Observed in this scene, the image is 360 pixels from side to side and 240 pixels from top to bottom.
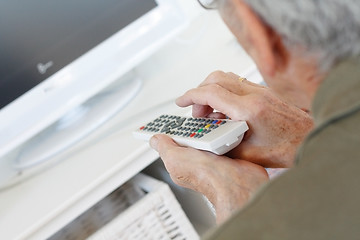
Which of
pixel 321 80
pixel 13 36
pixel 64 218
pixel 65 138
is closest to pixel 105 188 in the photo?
pixel 64 218

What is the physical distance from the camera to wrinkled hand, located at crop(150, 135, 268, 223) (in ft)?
2.20

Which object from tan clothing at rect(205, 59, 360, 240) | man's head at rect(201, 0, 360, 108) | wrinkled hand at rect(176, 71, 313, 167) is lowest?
wrinkled hand at rect(176, 71, 313, 167)

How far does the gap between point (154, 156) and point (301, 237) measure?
1.94 feet

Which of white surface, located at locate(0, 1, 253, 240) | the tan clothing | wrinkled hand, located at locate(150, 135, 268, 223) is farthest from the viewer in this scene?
white surface, located at locate(0, 1, 253, 240)

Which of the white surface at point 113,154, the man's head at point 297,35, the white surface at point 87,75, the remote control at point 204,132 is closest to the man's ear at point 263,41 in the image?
the man's head at point 297,35

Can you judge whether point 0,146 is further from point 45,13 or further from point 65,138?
point 45,13

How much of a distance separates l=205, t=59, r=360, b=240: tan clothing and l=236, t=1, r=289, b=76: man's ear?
0.08 meters

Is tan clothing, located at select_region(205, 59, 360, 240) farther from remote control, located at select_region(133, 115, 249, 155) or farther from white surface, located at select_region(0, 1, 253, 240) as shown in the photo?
white surface, located at select_region(0, 1, 253, 240)

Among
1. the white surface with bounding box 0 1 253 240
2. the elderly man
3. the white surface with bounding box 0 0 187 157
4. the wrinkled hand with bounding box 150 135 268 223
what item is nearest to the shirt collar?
the elderly man

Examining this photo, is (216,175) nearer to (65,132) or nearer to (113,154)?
(113,154)

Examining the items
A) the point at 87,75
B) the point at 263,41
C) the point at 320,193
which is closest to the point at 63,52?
the point at 87,75

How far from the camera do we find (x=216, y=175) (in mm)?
703

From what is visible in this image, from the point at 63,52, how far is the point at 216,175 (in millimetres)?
499

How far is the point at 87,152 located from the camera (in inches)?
39.9
